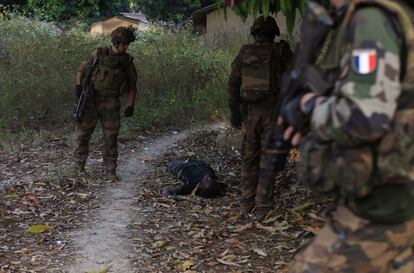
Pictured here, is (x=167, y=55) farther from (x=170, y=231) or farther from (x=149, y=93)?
(x=170, y=231)

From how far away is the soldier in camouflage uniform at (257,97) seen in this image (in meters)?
5.18

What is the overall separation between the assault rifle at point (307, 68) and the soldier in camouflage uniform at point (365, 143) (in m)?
0.04

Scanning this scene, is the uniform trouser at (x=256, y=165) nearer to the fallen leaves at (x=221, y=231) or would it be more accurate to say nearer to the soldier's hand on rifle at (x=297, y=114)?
the fallen leaves at (x=221, y=231)

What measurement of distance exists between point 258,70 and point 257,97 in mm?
249

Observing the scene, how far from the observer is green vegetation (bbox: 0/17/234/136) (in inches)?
389

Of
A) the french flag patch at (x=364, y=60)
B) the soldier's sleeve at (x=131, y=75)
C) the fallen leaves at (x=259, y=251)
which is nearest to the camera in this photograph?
the french flag patch at (x=364, y=60)

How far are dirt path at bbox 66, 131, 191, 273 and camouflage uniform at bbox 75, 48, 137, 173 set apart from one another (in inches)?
19.7

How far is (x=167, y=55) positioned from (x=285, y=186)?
640cm

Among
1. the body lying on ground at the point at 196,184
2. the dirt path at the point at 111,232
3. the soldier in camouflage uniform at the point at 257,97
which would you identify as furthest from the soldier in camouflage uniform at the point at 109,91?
the soldier in camouflage uniform at the point at 257,97

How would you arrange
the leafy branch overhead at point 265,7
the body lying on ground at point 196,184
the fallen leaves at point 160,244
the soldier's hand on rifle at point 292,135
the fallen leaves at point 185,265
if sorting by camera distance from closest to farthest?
the soldier's hand on rifle at point 292,135
the leafy branch overhead at point 265,7
the fallen leaves at point 185,265
the fallen leaves at point 160,244
the body lying on ground at point 196,184

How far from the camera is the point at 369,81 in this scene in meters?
1.95

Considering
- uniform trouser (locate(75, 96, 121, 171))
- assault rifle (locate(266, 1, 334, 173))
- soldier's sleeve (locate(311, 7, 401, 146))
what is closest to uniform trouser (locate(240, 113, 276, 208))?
A: uniform trouser (locate(75, 96, 121, 171))

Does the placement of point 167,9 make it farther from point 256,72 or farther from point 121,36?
point 256,72

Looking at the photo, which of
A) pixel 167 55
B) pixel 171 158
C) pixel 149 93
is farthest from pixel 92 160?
pixel 167 55
